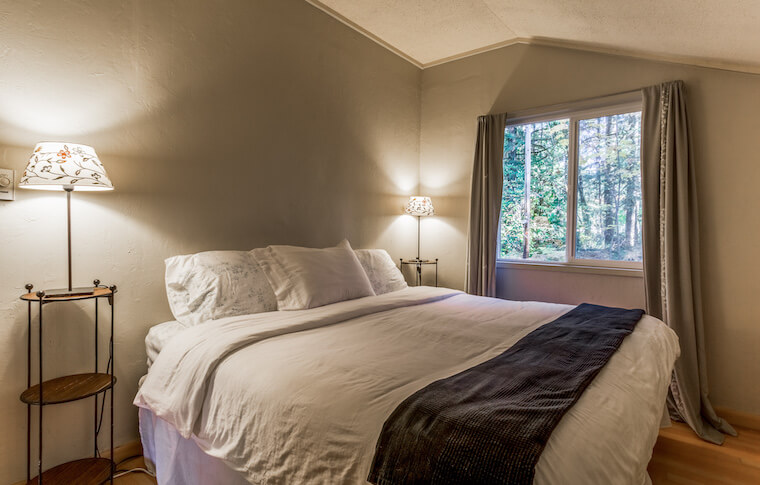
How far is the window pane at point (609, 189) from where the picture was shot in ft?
9.75

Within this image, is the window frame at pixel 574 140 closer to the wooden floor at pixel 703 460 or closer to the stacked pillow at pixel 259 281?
the wooden floor at pixel 703 460

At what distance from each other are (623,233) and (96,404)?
350cm

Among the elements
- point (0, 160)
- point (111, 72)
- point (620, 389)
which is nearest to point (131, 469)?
point (0, 160)

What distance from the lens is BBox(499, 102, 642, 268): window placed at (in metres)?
3.00

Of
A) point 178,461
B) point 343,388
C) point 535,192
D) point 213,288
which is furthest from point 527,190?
point 178,461

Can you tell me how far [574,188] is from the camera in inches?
127

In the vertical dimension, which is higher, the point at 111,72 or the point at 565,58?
the point at 565,58

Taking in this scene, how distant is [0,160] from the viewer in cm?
160

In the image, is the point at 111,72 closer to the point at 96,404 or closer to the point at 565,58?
the point at 96,404

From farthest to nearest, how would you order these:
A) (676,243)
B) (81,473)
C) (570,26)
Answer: (570,26) → (676,243) → (81,473)

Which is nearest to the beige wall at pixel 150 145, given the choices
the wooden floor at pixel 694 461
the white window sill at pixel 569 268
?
the wooden floor at pixel 694 461

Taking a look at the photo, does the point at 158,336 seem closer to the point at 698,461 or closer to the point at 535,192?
the point at 698,461

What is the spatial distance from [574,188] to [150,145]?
10.1 feet

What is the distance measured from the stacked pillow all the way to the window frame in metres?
1.74
